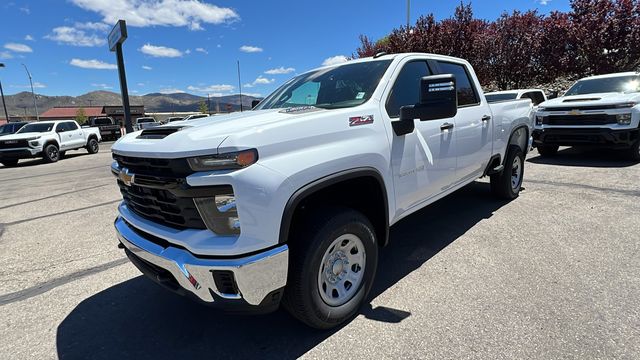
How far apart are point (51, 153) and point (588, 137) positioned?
1873 centimetres

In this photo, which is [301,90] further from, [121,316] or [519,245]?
[519,245]

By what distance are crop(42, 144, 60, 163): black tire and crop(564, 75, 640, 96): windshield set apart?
60.9 feet

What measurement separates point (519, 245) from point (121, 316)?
3871mm

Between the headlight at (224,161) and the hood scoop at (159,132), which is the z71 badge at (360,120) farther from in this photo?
the hood scoop at (159,132)

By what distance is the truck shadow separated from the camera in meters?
2.59

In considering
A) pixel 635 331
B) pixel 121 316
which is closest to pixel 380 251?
pixel 635 331

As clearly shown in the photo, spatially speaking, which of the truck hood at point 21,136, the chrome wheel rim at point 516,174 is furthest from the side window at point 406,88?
the truck hood at point 21,136

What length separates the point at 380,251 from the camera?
13.5ft

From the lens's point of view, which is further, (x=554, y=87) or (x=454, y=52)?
(x=554, y=87)

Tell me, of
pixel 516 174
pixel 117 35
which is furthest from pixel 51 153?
pixel 516 174

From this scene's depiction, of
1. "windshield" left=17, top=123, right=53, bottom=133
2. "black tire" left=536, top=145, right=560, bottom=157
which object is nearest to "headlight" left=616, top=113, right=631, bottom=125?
"black tire" left=536, top=145, right=560, bottom=157

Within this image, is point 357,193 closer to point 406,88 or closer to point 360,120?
point 360,120

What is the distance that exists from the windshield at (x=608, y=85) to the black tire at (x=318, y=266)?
9253 mm

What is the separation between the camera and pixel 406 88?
347 centimetres
